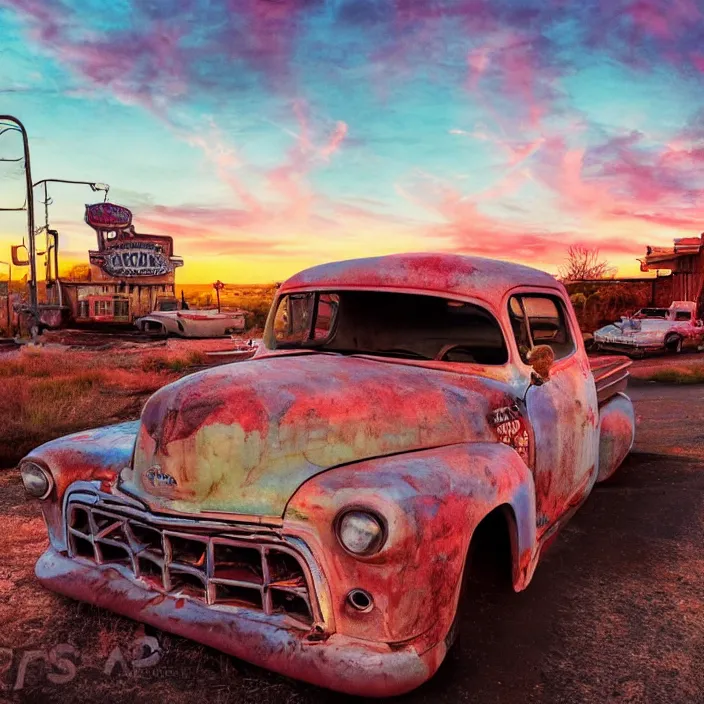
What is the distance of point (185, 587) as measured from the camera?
7.53 ft

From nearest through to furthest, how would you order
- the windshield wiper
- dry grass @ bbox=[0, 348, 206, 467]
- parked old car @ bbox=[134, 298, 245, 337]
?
the windshield wiper, dry grass @ bbox=[0, 348, 206, 467], parked old car @ bbox=[134, 298, 245, 337]

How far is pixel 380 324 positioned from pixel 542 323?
1.01m

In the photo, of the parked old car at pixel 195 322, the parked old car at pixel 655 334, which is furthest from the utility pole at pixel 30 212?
the parked old car at pixel 655 334

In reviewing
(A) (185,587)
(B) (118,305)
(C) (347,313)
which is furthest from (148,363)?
(B) (118,305)

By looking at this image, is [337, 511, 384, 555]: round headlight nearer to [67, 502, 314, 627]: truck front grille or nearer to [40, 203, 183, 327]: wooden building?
[67, 502, 314, 627]: truck front grille

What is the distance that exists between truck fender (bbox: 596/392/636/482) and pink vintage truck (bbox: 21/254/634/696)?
134 cm

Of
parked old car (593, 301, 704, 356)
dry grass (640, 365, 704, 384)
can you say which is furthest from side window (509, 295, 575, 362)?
parked old car (593, 301, 704, 356)

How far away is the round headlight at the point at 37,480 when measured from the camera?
2705 mm

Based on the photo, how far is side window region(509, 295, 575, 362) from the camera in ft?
10.6

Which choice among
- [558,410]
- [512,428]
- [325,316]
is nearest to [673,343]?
[558,410]

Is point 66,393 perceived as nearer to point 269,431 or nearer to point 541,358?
point 269,431

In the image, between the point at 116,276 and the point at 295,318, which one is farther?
the point at 116,276

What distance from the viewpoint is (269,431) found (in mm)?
2273

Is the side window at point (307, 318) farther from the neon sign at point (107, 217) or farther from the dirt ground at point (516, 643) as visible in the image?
the neon sign at point (107, 217)
